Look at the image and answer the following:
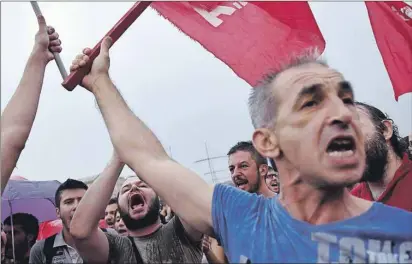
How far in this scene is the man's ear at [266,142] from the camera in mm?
1732

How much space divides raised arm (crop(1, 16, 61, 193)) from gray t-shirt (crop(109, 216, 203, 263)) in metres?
1.03

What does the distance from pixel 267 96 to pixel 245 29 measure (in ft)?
4.91

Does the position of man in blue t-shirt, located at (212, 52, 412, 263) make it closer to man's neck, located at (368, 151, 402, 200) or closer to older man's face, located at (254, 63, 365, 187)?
older man's face, located at (254, 63, 365, 187)

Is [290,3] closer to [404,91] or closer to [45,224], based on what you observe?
[404,91]

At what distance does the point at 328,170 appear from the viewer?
1.58 metres

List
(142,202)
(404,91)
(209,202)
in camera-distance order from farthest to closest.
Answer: (404,91) → (142,202) → (209,202)

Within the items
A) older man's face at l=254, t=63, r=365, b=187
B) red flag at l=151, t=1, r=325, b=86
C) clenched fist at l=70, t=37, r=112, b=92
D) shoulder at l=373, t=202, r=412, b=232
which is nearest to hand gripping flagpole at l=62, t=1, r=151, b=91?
clenched fist at l=70, t=37, r=112, b=92

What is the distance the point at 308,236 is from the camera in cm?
155

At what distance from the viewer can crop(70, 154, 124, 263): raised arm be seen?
2.61 m

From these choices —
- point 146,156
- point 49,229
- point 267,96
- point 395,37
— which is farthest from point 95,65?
point 49,229

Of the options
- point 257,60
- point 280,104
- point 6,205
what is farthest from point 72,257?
point 6,205

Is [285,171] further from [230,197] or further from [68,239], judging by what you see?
[68,239]

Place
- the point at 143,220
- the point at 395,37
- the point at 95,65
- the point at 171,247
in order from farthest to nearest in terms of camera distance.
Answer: the point at 395,37
the point at 143,220
the point at 171,247
the point at 95,65

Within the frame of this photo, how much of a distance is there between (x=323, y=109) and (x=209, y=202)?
0.48 m
